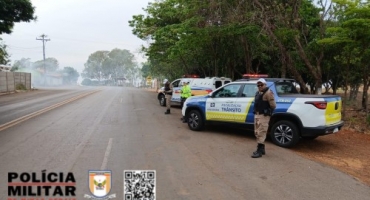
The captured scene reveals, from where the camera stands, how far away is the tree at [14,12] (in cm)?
1981

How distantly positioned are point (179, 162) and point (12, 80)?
101 feet

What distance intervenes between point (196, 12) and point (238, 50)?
23.1ft

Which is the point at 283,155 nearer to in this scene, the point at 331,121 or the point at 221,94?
the point at 331,121

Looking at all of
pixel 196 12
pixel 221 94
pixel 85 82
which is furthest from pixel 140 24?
pixel 85 82

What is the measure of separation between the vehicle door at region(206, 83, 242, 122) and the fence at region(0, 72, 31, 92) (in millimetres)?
25965

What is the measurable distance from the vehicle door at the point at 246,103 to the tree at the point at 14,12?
59.2 ft

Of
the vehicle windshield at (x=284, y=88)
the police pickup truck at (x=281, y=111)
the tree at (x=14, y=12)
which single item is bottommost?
the police pickup truck at (x=281, y=111)

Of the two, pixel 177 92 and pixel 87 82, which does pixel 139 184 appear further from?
pixel 87 82

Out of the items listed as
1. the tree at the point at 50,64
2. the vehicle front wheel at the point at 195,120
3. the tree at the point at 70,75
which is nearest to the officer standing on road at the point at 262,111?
the vehicle front wheel at the point at 195,120

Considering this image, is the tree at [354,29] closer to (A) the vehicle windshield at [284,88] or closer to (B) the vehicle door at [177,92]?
(A) the vehicle windshield at [284,88]

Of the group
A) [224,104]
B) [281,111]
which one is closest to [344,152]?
[281,111]

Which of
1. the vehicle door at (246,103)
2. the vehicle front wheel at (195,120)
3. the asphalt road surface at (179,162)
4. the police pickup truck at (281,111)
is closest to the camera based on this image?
the asphalt road surface at (179,162)

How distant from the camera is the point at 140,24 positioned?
977 inches

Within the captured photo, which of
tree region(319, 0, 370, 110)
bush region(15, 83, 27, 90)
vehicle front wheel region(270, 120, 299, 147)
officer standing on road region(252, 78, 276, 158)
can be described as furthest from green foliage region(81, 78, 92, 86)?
officer standing on road region(252, 78, 276, 158)
